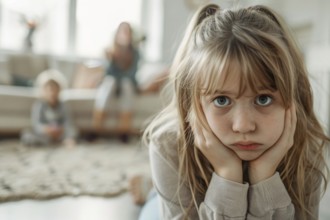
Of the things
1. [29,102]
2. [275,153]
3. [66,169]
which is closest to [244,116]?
[275,153]

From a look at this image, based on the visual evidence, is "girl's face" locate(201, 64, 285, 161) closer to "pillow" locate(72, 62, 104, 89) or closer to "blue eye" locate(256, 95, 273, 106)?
"blue eye" locate(256, 95, 273, 106)

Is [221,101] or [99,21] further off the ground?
[99,21]

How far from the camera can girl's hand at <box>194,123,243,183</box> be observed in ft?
2.12

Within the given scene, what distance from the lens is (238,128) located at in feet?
1.92

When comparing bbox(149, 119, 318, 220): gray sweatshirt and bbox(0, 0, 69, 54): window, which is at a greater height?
bbox(0, 0, 69, 54): window

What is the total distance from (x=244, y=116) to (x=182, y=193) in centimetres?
23

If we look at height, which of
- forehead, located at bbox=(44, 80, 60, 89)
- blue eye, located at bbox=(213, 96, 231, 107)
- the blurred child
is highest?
blue eye, located at bbox=(213, 96, 231, 107)

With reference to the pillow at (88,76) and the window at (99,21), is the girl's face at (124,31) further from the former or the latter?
the pillow at (88,76)

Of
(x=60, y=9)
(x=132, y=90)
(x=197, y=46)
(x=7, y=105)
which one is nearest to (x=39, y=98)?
(x=7, y=105)

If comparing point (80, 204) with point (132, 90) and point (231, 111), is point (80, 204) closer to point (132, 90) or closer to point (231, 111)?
point (231, 111)

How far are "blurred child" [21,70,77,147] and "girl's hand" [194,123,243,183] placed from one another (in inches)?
69.7

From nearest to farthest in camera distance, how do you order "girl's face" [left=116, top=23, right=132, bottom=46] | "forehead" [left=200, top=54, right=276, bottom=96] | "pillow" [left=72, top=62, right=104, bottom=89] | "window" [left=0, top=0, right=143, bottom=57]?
"forehead" [left=200, top=54, right=276, bottom=96], "girl's face" [left=116, top=23, right=132, bottom=46], "pillow" [left=72, top=62, right=104, bottom=89], "window" [left=0, top=0, right=143, bottom=57]

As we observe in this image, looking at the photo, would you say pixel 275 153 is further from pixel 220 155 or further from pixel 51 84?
pixel 51 84

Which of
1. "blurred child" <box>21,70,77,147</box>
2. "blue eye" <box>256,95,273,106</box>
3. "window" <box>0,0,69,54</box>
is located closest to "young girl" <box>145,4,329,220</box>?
"blue eye" <box>256,95,273,106</box>
